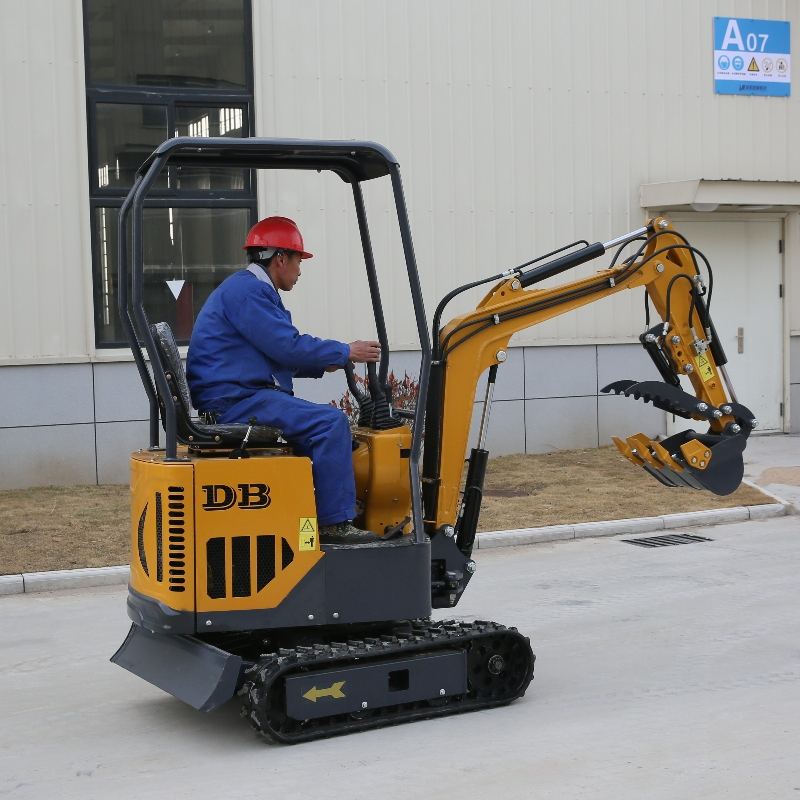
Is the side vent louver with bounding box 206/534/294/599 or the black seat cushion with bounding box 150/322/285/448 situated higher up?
the black seat cushion with bounding box 150/322/285/448

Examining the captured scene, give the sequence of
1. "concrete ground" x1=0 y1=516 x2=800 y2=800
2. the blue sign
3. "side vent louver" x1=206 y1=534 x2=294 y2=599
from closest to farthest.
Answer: "concrete ground" x1=0 y1=516 x2=800 y2=800 < "side vent louver" x1=206 y1=534 x2=294 y2=599 < the blue sign

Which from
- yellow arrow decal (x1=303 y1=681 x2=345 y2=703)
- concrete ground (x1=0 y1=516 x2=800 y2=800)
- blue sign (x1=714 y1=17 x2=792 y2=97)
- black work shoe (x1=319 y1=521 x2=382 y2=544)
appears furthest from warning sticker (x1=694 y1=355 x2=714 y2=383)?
blue sign (x1=714 y1=17 x2=792 y2=97)

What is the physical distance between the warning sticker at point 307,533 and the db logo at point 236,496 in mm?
201

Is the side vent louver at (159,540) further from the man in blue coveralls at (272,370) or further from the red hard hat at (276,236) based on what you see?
the red hard hat at (276,236)

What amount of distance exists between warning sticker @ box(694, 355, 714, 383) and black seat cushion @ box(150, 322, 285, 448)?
8.09 ft

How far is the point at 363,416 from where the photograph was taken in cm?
690

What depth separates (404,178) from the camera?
1558 centimetres

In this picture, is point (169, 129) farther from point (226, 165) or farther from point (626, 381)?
point (626, 381)

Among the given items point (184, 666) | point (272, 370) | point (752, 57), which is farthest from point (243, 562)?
point (752, 57)

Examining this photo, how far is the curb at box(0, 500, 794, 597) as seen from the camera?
10.1m

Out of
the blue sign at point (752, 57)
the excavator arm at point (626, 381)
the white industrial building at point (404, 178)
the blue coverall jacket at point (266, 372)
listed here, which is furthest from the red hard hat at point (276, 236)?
the blue sign at point (752, 57)

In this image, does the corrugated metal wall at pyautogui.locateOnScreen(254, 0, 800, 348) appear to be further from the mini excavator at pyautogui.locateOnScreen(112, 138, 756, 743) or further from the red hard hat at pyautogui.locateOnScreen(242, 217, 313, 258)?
the red hard hat at pyautogui.locateOnScreen(242, 217, 313, 258)

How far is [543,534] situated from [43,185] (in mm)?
6314

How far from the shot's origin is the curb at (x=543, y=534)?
10.1m
